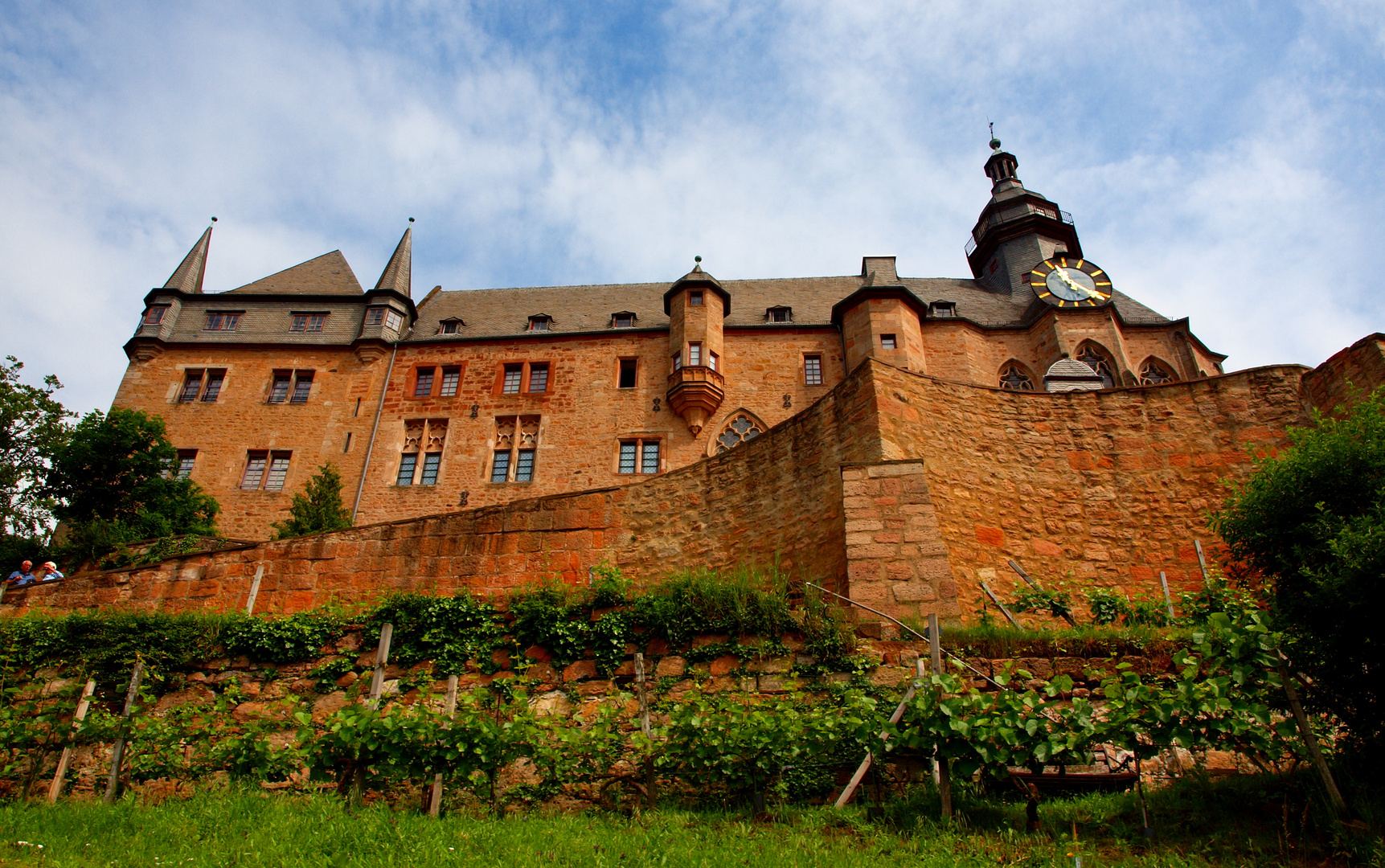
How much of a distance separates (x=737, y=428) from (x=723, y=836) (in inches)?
836

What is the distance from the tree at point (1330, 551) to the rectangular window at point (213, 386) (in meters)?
28.9

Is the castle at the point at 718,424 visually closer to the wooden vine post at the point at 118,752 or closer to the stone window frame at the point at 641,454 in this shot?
the stone window frame at the point at 641,454

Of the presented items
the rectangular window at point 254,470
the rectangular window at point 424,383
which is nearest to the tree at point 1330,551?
the rectangular window at point 424,383

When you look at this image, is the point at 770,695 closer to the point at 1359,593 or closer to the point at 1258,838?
the point at 1258,838

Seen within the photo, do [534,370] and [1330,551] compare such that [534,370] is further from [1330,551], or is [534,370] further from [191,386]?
[1330,551]

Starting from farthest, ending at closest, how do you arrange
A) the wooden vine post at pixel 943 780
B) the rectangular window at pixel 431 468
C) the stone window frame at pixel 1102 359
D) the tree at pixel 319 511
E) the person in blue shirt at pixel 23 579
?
1. the stone window frame at pixel 1102 359
2. the rectangular window at pixel 431 468
3. the tree at pixel 319 511
4. the person in blue shirt at pixel 23 579
5. the wooden vine post at pixel 943 780

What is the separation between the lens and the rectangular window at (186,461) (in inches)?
1039

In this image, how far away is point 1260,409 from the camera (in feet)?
37.9

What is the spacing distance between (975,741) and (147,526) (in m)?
19.9

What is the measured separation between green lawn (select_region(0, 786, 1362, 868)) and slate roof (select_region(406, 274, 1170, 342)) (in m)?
23.7

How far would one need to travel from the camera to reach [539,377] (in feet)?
93.7

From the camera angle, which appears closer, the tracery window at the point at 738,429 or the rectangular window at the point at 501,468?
the rectangular window at the point at 501,468

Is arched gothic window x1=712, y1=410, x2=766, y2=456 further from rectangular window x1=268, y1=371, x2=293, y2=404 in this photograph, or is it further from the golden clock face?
rectangular window x1=268, y1=371, x2=293, y2=404

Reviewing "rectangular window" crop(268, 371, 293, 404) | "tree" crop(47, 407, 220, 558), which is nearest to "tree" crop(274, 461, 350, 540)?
"tree" crop(47, 407, 220, 558)
